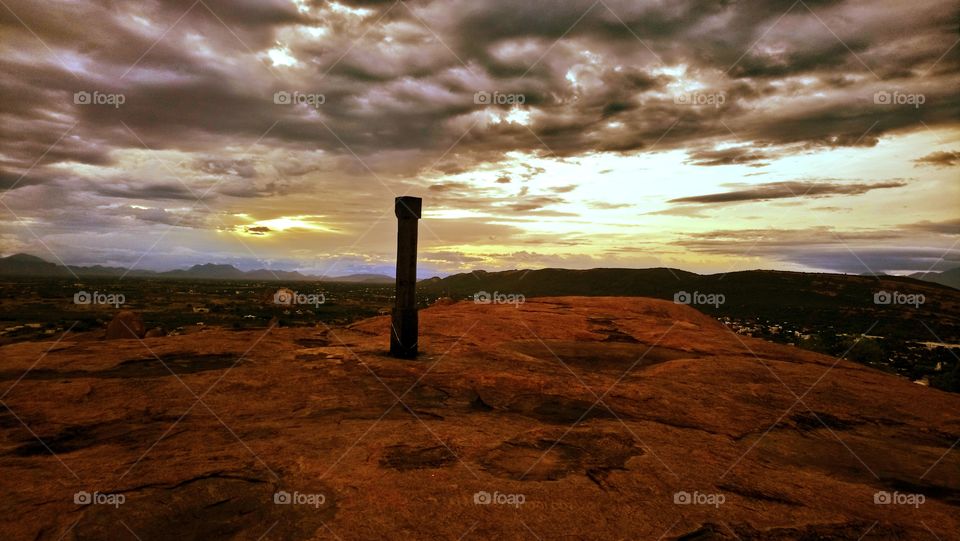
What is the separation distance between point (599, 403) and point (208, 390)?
239 inches

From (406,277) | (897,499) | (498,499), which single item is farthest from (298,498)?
(406,277)

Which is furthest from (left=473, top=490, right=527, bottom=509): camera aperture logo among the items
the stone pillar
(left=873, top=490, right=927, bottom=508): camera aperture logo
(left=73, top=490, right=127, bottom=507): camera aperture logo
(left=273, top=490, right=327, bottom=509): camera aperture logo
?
the stone pillar

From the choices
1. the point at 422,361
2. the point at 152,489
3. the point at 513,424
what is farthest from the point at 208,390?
the point at 513,424

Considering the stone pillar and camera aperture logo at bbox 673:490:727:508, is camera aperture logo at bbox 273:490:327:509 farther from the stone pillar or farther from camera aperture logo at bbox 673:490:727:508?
the stone pillar

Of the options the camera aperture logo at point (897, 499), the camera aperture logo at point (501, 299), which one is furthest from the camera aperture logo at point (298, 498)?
the camera aperture logo at point (501, 299)

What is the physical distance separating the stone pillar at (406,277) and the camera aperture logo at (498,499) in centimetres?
574

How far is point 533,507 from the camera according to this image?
4.12 meters

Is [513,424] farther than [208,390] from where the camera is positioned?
No

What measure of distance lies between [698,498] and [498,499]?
191 centimetres

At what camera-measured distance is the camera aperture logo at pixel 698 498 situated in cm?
431

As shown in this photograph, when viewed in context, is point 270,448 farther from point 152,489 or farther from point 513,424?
point 513,424

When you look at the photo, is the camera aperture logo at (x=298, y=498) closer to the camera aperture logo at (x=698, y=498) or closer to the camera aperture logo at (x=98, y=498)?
the camera aperture logo at (x=98, y=498)

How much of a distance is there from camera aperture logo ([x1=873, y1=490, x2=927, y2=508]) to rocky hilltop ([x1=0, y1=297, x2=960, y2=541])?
0.08ft

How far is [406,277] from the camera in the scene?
9.99m
